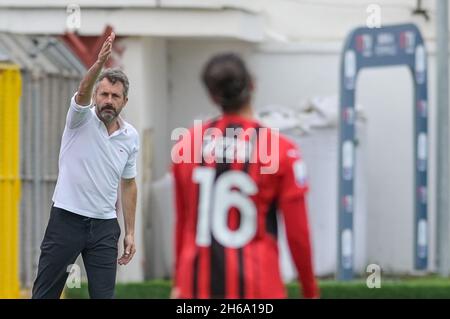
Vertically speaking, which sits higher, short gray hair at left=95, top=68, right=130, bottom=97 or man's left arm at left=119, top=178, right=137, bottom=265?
short gray hair at left=95, top=68, right=130, bottom=97

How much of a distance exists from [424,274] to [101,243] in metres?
8.65

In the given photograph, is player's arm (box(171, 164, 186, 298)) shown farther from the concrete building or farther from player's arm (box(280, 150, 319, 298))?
the concrete building

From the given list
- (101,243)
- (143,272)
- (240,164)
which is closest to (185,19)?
(143,272)

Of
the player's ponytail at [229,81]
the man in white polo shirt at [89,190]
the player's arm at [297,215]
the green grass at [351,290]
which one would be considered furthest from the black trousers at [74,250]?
the green grass at [351,290]

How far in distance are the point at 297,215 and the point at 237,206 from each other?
0.86 ft

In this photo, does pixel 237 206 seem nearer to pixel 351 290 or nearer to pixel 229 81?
pixel 229 81

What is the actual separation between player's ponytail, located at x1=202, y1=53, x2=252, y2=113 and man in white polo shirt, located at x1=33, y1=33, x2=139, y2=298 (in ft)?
6.66

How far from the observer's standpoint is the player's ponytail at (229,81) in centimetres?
607

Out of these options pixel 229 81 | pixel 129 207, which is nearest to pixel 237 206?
pixel 229 81

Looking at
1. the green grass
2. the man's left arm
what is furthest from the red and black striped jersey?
the green grass

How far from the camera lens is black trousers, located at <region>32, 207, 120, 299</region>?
823cm

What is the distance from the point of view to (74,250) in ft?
27.1

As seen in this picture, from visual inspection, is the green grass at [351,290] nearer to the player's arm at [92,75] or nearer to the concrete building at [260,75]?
the concrete building at [260,75]

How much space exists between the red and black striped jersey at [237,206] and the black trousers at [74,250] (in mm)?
2223
